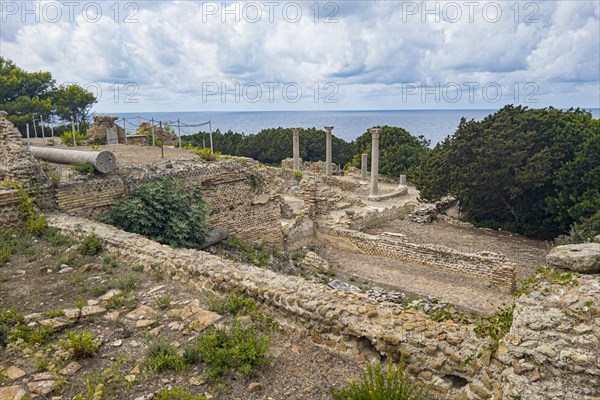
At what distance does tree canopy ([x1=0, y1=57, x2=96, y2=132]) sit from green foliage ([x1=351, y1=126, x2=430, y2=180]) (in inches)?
993

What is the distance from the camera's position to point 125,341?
4773 mm

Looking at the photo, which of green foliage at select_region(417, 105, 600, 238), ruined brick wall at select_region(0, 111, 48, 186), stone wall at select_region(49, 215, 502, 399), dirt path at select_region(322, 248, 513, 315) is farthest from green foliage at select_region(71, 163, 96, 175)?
green foliage at select_region(417, 105, 600, 238)

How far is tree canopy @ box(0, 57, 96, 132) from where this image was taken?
97.1 ft

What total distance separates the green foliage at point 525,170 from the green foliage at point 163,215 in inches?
572

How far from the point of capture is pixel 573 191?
17.4 metres

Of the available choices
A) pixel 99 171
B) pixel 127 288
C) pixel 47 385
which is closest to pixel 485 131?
pixel 99 171

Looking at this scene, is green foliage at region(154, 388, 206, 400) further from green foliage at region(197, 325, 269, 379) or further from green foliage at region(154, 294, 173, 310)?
green foliage at region(154, 294, 173, 310)

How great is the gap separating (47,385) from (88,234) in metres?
4.51

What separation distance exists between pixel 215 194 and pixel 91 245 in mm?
4829

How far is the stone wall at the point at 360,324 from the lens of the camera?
413 cm

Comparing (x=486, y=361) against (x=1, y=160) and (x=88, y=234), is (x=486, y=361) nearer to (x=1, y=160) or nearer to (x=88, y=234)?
(x=88, y=234)

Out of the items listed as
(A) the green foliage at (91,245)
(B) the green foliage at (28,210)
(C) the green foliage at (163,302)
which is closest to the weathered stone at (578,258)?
(C) the green foliage at (163,302)

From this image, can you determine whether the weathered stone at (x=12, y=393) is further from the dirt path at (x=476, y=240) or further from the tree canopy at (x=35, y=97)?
the tree canopy at (x=35, y=97)

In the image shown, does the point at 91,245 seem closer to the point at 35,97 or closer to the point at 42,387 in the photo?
the point at 42,387
